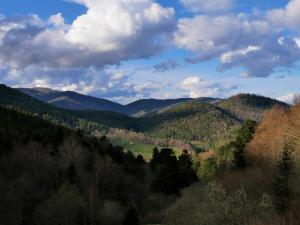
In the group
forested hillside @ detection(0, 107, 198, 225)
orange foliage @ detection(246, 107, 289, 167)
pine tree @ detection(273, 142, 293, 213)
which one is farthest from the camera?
orange foliage @ detection(246, 107, 289, 167)

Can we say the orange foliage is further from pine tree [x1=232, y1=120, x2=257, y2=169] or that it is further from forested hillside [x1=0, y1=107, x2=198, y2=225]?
forested hillside [x1=0, y1=107, x2=198, y2=225]

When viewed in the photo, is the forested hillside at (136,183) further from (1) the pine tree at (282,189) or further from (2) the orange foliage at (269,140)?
(2) the orange foliage at (269,140)

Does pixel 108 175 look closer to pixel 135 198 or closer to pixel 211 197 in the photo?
pixel 135 198

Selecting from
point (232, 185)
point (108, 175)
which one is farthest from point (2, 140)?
point (232, 185)

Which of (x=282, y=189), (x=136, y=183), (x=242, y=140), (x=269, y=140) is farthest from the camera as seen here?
(x=242, y=140)

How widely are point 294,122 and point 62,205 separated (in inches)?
1919

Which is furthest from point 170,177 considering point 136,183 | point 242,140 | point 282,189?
point 282,189

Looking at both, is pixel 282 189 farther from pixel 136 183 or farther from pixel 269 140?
pixel 136 183

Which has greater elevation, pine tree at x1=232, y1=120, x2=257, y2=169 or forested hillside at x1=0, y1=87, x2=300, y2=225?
pine tree at x1=232, y1=120, x2=257, y2=169

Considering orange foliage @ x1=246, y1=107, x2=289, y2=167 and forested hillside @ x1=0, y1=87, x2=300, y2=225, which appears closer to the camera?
forested hillside @ x1=0, y1=87, x2=300, y2=225

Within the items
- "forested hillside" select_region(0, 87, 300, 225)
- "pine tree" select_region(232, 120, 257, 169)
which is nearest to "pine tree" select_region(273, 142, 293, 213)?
"forested hillside" select_region(0, 87, 300, 225)

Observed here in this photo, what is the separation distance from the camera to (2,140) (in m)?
89.5

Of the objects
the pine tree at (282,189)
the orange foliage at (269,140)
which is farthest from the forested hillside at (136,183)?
the orange foliage at (269,140)

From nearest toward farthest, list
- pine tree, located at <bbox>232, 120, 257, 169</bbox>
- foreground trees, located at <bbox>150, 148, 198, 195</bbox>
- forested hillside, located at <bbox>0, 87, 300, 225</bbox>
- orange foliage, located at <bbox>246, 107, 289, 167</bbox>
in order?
forested hillside, located at <bbox>0, 87, 300, 225</bbox>
orange foliage, located at <bbox>246, 107, 289, 167</bbox>
foreground trees, located at <bbox>150, 148, 198, 195</bbox>
pine tree, located at <bbox>232, 120, 257, 169</bbox>
